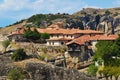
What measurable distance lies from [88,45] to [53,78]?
109ft

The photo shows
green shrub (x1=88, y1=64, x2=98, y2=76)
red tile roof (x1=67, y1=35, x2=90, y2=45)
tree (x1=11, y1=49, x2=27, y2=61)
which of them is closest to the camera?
tree (x1=11, y1=49, x2=27, y2=61)

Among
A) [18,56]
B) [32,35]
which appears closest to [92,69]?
[18,56]

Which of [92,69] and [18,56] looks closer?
[18,56]

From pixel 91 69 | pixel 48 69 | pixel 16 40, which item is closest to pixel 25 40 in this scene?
pixel 16 40

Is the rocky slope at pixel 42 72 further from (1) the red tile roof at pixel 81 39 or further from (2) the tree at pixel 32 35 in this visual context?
(2) the tree at pixel 32 35

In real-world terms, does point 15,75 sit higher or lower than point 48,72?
higher

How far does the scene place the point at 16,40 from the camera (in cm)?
11050

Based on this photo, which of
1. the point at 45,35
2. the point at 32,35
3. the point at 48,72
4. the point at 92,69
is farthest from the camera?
the point at 45,35

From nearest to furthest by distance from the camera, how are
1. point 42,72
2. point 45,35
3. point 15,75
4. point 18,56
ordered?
point 15,75
point 42,72
point 18,56
point 45,35

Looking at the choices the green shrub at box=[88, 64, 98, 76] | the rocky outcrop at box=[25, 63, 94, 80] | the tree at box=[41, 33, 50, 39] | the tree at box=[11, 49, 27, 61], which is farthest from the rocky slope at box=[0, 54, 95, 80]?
the tree at box=[41, 33, 50, 39]

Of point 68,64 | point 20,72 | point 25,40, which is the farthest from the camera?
point 25,40

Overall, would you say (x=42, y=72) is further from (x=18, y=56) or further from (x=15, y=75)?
(x=18, y=56)

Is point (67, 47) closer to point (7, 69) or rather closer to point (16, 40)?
point (16, 40)

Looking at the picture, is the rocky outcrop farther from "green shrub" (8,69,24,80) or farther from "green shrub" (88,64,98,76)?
"green shrub" (88,64,98,76)
